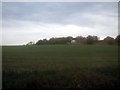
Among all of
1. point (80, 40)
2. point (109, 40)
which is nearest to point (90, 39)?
point (80, 40)

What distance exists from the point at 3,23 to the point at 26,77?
3.53 ft

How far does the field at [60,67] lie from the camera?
4.48m

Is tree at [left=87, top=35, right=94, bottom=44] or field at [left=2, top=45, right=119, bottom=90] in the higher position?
tree at [left=87, top=35, right=94, bottom=44]

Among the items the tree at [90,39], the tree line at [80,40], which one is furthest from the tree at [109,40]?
the tree at [90,39]

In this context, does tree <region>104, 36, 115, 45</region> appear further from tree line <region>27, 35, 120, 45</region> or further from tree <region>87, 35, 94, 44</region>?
tree <region>87, 35, 94, 44</region>

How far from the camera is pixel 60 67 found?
14.8 feet

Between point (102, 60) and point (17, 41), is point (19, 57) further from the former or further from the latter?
point (102, 60)

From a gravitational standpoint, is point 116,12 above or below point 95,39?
above

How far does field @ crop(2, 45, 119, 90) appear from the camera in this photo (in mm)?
4477

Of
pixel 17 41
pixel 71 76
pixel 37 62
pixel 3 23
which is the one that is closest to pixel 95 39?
pixel 71 76

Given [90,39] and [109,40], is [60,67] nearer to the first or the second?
[90,39]

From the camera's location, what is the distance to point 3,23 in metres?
4.57

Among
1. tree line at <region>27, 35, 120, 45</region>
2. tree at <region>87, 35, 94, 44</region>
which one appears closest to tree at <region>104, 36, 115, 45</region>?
tree line at <region>27, 35, 120, 45</region>

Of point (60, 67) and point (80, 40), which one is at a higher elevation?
point (80, 40)
